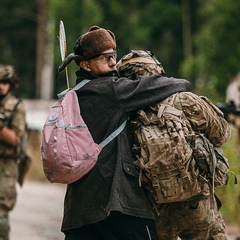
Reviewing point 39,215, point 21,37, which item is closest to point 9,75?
point 39,215

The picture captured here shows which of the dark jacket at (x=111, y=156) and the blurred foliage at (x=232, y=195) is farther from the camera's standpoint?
the blurred foliage at (x=232, y=195)

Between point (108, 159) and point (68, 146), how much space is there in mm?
243

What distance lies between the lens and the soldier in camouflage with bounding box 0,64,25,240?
769 centimetres

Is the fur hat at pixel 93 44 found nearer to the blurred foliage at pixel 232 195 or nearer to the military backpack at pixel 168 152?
the military backpack at pixel 168 152

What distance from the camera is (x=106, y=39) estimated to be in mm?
4711

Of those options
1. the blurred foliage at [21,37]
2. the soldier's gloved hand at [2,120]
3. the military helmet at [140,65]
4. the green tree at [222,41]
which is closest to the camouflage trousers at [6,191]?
the soldier's gloved hand at [2,120]

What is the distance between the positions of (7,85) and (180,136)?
355cm

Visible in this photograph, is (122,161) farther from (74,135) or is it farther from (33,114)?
(33,114)

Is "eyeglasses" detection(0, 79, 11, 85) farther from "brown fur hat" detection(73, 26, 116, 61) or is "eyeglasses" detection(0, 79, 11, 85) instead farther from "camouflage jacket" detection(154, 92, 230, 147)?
"camouflage jacket" detection(154, 92, 230, 147)

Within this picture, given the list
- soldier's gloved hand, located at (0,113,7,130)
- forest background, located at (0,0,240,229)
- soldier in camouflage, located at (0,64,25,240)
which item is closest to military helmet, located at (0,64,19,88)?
soldier in camouflage, located at (0,64,25,240)

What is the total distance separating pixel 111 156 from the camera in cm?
454

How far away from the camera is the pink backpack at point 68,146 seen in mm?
4438

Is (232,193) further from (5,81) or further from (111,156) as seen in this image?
(111,156)

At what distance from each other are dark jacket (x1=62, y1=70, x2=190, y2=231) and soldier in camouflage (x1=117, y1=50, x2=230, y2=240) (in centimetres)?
23
